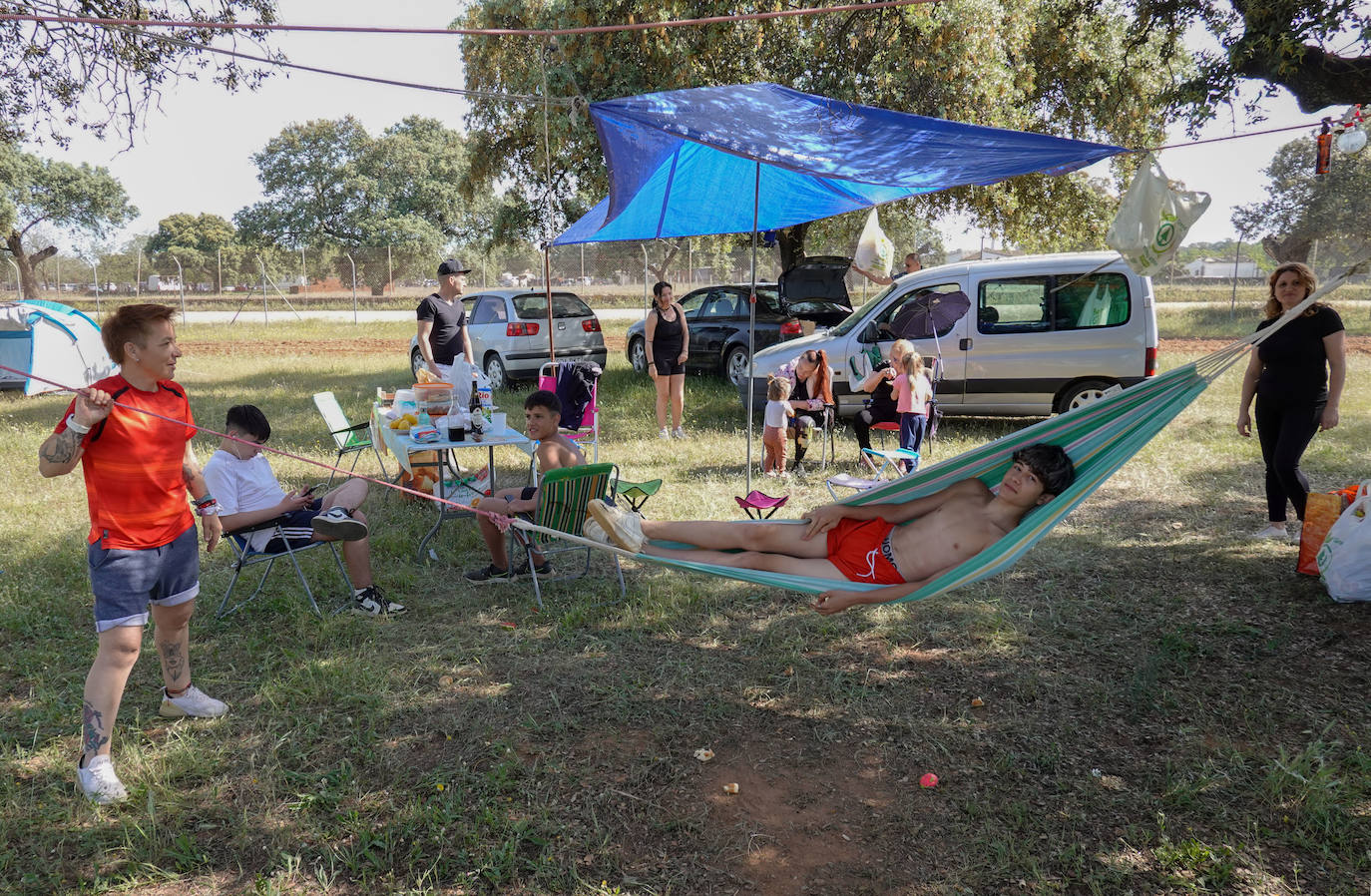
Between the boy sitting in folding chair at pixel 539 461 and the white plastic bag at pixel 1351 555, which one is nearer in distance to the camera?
the white plastic bag at pixel 1351 555

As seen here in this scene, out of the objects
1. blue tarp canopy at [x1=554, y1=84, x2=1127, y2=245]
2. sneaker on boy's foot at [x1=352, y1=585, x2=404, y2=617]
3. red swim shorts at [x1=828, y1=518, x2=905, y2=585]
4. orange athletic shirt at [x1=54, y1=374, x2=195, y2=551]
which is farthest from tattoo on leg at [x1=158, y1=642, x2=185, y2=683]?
blue tarp canopy at [x1=554, y1=84, x2=1127, y2=245]

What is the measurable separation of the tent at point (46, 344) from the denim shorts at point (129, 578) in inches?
396

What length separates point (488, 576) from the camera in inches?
190

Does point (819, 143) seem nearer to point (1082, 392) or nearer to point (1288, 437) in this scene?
point (1288, 437)

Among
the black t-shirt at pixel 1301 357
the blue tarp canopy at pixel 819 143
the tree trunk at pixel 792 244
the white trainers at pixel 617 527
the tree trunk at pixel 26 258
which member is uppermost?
the tree trunk at pixel 26 258

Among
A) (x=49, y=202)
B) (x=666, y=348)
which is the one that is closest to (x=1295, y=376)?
(x=666, y=348)

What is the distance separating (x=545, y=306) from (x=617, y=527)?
26.3ft

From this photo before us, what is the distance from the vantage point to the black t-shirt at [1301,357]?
14.7 ft

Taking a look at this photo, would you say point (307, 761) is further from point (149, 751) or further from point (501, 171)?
point (501, 171)

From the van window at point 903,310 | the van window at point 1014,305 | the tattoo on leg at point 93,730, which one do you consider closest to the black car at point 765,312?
the van window at point 903,310

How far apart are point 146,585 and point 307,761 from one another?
83 centimetres

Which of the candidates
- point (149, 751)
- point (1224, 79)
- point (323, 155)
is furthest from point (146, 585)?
point (323, 155)

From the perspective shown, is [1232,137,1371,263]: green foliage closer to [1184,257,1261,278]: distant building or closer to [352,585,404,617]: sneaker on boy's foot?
[1184,257,1261,278]: distant building

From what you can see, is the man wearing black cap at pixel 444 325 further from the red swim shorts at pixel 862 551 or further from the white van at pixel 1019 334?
the red swim shorts at pixel 862 551
